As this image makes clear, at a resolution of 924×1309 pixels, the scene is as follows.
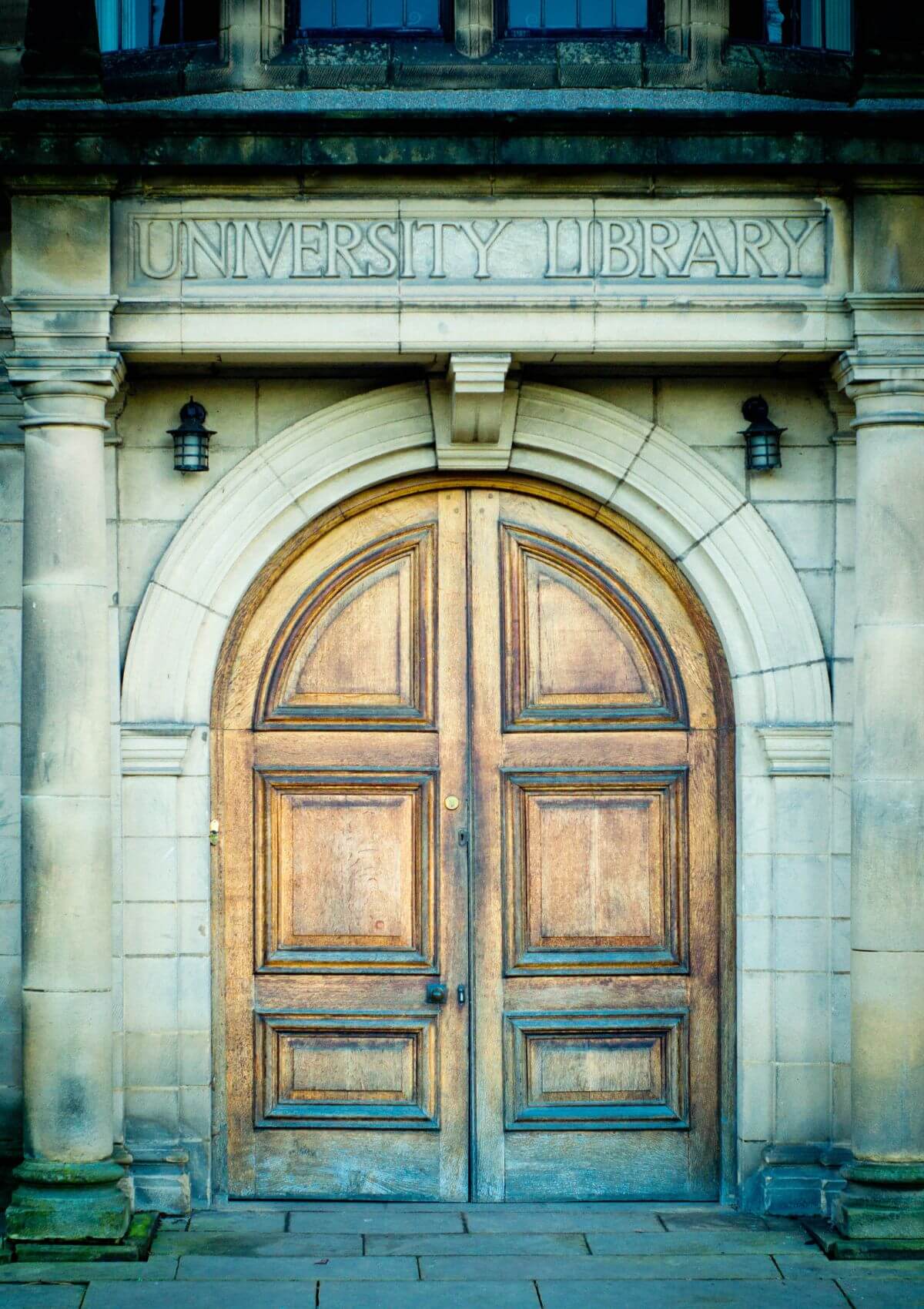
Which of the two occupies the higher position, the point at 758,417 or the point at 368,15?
the point at 368,15

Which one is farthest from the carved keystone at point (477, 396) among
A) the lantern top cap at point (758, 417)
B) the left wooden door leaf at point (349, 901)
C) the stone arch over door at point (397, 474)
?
the lantern top cap at point (758, 417)

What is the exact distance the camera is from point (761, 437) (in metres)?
6.82

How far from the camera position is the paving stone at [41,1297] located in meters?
5.75

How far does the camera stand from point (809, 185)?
21.1 ft

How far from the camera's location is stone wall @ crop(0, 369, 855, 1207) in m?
6.79

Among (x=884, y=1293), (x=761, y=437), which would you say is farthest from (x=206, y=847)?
(x=884, y=1293)

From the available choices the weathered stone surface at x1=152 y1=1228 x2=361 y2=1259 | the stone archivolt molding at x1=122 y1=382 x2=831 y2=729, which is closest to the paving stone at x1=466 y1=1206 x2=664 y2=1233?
the weathered stone surface at x1=152 y1=1228 x2=361 y2=1259

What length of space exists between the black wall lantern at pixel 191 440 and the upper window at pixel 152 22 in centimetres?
169

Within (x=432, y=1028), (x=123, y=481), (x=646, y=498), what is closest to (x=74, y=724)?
(x=123, y=481)

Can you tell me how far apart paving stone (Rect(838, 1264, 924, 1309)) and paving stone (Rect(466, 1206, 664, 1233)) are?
0.89m

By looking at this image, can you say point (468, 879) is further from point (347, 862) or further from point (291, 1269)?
point (291, 1269)

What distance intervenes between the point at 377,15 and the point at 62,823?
382 cm

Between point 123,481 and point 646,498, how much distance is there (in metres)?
2.34

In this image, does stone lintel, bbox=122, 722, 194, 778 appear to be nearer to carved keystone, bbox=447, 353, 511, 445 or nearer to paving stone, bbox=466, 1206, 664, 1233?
carved keystone, bbox=447, 353, 511, 445
